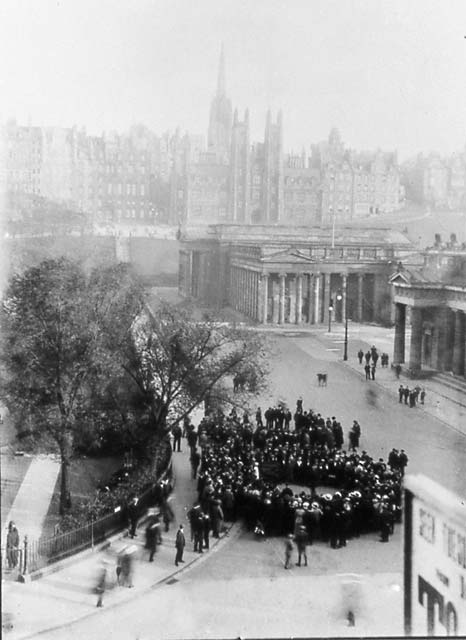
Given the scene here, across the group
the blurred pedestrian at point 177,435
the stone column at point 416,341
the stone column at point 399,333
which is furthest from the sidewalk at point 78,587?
the stone column at point 399,333

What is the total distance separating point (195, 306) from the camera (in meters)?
13.5

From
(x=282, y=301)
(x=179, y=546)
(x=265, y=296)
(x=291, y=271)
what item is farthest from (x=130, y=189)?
(x=179, y=546)

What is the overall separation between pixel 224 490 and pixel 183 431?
2803mm

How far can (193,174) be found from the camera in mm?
13945

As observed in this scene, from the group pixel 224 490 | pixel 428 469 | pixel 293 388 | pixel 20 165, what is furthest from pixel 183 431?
pixel 20 165

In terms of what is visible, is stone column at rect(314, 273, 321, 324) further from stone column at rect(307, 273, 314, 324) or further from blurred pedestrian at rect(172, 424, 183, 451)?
blurred pedestrian at rect(172, 424, 183, 451)

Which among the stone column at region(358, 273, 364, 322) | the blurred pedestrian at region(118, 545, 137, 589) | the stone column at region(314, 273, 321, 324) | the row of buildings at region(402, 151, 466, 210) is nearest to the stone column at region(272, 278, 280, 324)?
the stone column at region(314, 273, 321, 324)

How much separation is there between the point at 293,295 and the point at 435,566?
6370mm

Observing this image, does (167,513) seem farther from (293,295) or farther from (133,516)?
(293,295)

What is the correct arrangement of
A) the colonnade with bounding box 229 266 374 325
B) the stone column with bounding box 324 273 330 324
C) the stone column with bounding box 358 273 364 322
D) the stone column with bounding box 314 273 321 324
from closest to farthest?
the colonnade with bounding box 229 266 374 325
the stone column with bounding box 324 273 330 324
the stone column with bounding box 314 273 321 324
the stone column with bounding box 358 273 364 322

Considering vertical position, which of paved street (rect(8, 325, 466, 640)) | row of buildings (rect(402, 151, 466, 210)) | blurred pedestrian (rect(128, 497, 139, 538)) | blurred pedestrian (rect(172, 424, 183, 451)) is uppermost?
row of buildings (rect(402, 151, 466, 210))

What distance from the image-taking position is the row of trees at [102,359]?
38.2 feet

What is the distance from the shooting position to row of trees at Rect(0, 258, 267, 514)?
11.7 metres

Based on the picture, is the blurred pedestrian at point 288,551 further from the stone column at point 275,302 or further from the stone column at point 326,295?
the stone column at point 326,295
